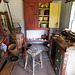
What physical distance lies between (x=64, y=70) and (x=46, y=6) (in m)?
2.49

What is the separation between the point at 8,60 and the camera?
2.02 metres

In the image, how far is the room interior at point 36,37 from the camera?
1629 mm

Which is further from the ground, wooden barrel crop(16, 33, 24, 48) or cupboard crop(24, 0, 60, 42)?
cupboard crop(24, 0, 60, 42)

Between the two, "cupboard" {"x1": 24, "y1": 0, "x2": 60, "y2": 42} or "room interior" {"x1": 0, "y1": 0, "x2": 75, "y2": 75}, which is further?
"cupboard" {"x1": 24, "y1": 0, "x2": 60, "y2": 42}

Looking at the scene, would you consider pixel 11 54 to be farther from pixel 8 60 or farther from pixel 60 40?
pixel 60 40

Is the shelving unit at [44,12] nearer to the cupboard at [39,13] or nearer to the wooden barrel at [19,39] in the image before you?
the cupboard at [39,13]

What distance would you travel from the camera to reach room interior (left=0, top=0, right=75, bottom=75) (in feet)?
5.34

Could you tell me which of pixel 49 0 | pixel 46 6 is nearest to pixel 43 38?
pixel 46 6

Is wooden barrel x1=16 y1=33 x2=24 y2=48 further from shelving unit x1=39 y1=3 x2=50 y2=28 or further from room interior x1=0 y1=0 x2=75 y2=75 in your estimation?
shelving unit x1=39 y1=3 x2=50 y2=28

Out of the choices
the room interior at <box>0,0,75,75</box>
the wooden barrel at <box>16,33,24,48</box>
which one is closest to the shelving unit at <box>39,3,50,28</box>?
the room interior at <box>0,0,75,75</box>

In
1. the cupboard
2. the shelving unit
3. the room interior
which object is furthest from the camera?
the shelving unit

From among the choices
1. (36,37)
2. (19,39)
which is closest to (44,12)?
(36,37)

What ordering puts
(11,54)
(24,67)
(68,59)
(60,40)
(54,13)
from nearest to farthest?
(68,59), (60,40), (24,67), (11,54), (54,13)

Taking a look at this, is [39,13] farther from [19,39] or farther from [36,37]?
[19,39]
